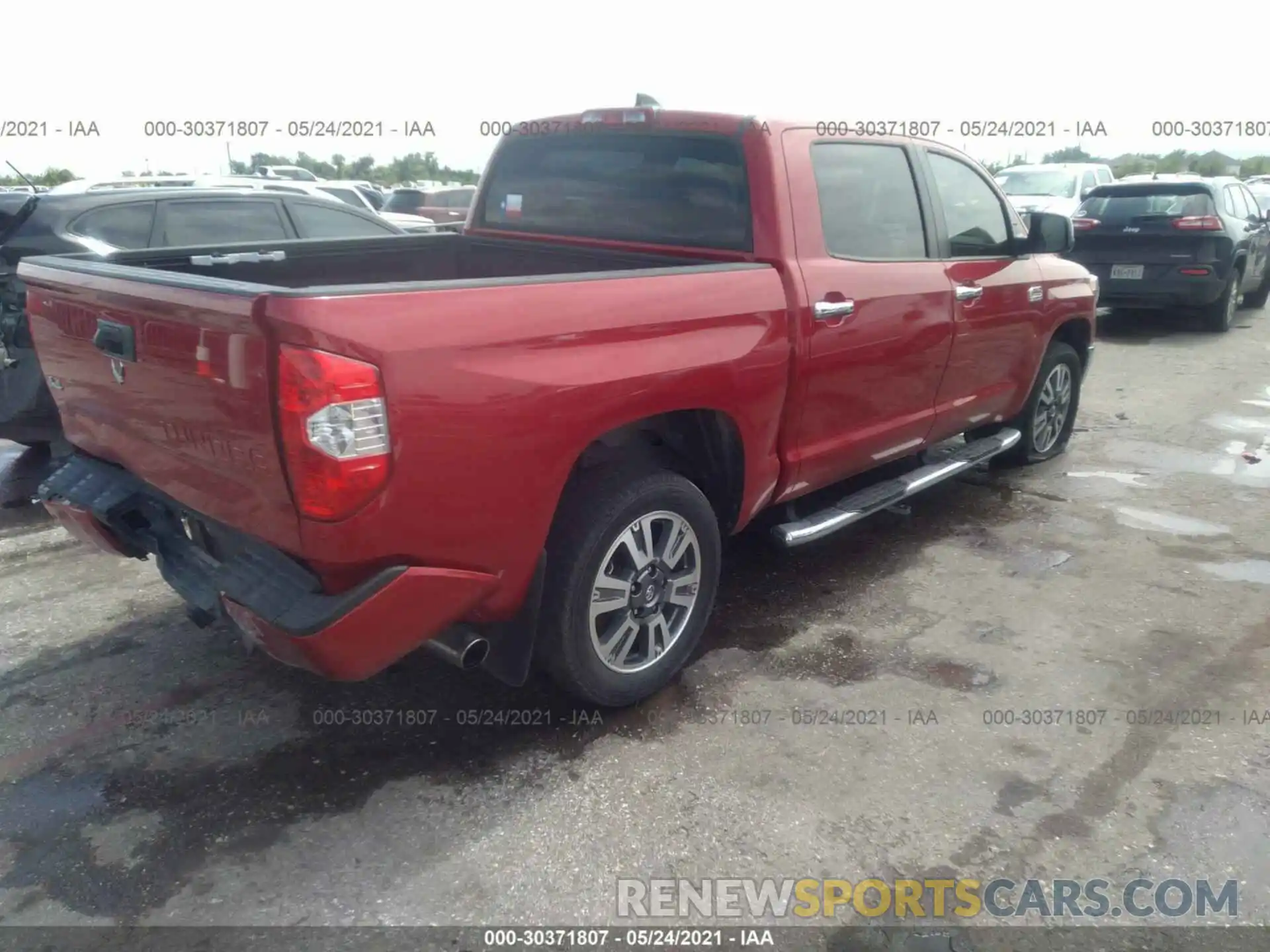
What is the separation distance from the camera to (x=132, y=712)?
328 centimetres

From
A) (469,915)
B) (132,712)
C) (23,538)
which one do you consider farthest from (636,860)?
(23,538)

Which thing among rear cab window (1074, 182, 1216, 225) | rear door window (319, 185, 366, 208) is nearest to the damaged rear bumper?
rear cab window (1074, 182, 1216, 225)

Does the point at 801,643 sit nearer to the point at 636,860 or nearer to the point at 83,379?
the point at 636,860

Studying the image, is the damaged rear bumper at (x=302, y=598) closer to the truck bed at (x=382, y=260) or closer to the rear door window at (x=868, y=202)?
the truck bed at (x=382, y=260)

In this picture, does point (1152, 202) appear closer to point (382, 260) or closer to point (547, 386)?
point (382, 260)

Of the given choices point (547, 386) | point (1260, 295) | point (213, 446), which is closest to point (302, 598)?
point (213, 446)

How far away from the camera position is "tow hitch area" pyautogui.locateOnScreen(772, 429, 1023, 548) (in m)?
3.81

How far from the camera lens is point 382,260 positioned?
434cm

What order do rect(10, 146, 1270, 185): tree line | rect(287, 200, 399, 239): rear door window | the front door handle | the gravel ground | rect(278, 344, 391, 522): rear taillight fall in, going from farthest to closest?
rect(10, 146, 1270, 185): tree line < rect(287, 200, 399, 239): rear door window < the front door handle < the gravel ground < rect(278, 344, 391, 522): rear taillight

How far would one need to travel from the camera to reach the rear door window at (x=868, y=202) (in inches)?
148

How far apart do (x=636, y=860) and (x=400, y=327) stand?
4.91ft

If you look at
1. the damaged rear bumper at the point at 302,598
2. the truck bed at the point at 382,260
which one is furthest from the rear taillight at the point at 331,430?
the truck bed at the point at 382,260

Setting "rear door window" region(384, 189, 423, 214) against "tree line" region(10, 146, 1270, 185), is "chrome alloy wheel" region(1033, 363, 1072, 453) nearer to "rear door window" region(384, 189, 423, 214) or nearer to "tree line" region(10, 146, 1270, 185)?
"rear door window" region(384, 189, 423, 214)

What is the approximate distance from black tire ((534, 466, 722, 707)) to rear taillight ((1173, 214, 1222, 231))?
9612 millimetres
